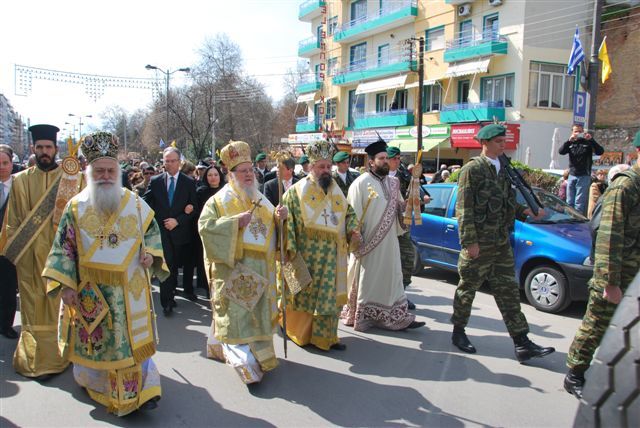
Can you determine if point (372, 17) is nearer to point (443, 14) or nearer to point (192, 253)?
point (443, 14)

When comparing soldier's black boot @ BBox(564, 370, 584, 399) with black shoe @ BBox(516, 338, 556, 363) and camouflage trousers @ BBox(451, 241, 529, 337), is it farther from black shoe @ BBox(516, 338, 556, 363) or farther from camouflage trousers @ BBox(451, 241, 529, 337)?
camouflage trousers @ BBox(451, 241, 529, 337)

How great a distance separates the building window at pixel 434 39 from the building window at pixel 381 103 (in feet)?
16.2

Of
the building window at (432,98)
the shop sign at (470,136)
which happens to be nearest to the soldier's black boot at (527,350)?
the shop sign at (470,136)

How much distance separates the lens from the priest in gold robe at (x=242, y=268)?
427 centimetres

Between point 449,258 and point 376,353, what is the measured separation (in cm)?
329

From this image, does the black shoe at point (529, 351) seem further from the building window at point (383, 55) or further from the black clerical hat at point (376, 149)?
the building window at point (383, 55)

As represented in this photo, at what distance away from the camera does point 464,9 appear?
2650cm

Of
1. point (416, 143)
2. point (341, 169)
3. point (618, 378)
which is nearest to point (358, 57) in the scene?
point (416, 143)

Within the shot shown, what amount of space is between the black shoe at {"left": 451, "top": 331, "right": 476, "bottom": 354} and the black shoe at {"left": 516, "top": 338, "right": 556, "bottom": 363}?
47 centimetres

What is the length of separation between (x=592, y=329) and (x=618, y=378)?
115 inches

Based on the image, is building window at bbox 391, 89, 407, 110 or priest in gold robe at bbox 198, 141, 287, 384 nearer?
priest in gold robe at bbox 198, 141, 287, 384

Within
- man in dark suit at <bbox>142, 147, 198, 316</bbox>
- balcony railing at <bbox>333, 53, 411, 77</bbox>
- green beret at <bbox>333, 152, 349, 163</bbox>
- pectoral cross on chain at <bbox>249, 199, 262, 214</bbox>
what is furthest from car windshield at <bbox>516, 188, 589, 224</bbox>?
balcony railing at <bbox>333, 53, 411, 77</bbox>

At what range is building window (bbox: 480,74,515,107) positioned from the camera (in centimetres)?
2500

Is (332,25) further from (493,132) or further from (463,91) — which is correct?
(493,132)
